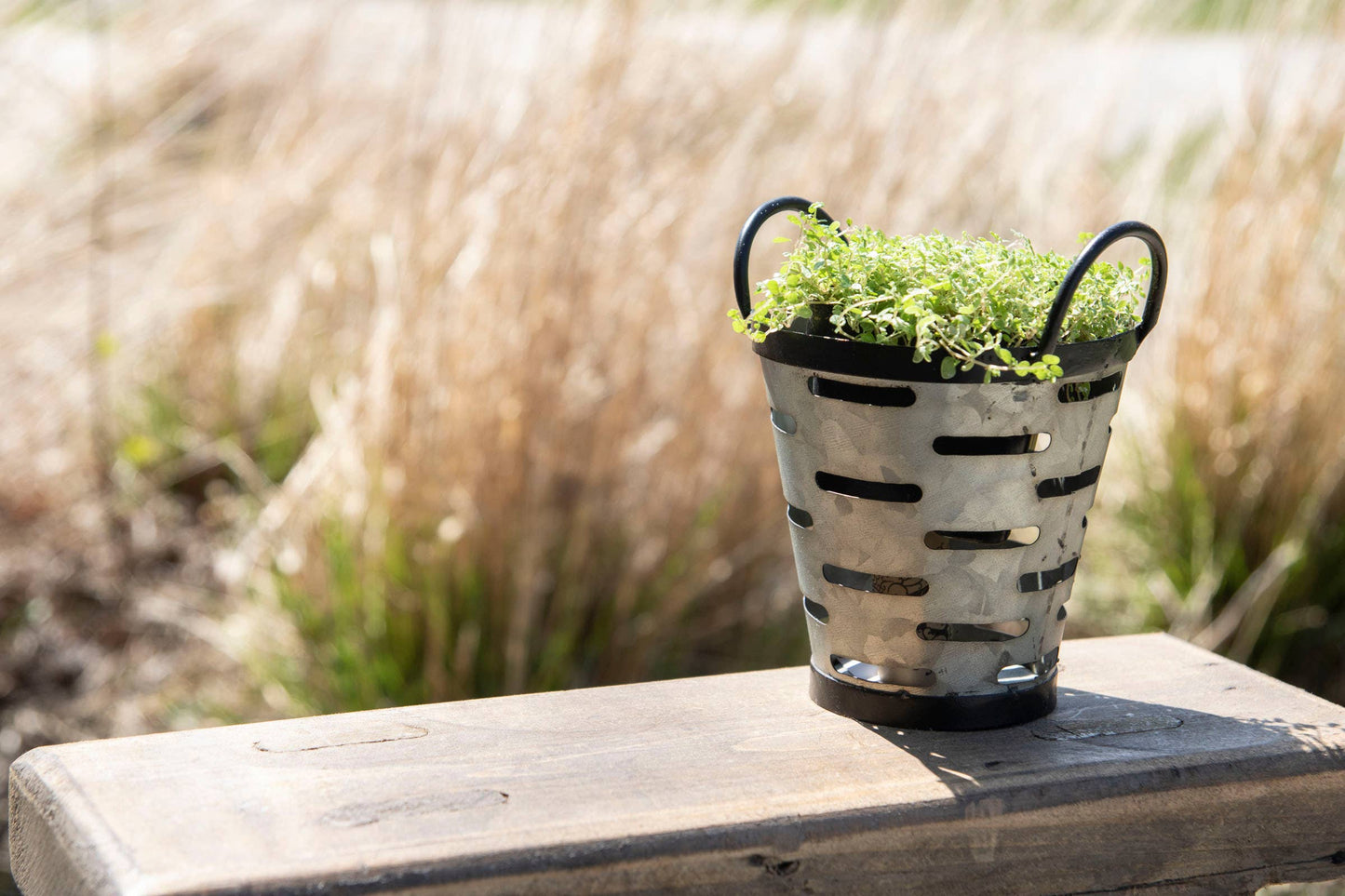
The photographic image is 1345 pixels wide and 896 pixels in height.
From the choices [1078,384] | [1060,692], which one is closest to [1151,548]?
[1060,692]

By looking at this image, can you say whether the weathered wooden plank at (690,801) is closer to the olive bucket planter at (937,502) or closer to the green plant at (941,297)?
the olive bucket planter at (937,502)

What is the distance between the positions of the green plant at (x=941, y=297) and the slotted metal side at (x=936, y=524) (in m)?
0.03

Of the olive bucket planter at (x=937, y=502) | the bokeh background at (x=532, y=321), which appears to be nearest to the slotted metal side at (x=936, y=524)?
the olive bucket planter at (x=937, y=502)

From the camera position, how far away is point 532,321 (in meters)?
1.61

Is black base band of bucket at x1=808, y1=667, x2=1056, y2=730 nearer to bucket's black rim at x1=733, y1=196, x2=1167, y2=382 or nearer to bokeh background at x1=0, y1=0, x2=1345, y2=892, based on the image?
bucket's black rim at x1=733, y1=196, x2=1167, y2=382

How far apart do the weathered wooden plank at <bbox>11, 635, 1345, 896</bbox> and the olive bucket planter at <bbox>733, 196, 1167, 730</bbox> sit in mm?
38

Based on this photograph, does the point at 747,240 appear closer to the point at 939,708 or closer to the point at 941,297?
the point at 941,297

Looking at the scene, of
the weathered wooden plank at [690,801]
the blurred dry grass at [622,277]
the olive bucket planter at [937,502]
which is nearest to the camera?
the weathered wooden plank at [690,801]

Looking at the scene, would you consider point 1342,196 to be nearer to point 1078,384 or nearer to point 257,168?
point 1078,384

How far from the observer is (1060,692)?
0.89m

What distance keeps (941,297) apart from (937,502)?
0.39 feet

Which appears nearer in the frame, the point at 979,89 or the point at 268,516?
the point at 268,516

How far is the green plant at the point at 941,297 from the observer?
72 centimetres

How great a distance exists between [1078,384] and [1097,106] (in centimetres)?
170
